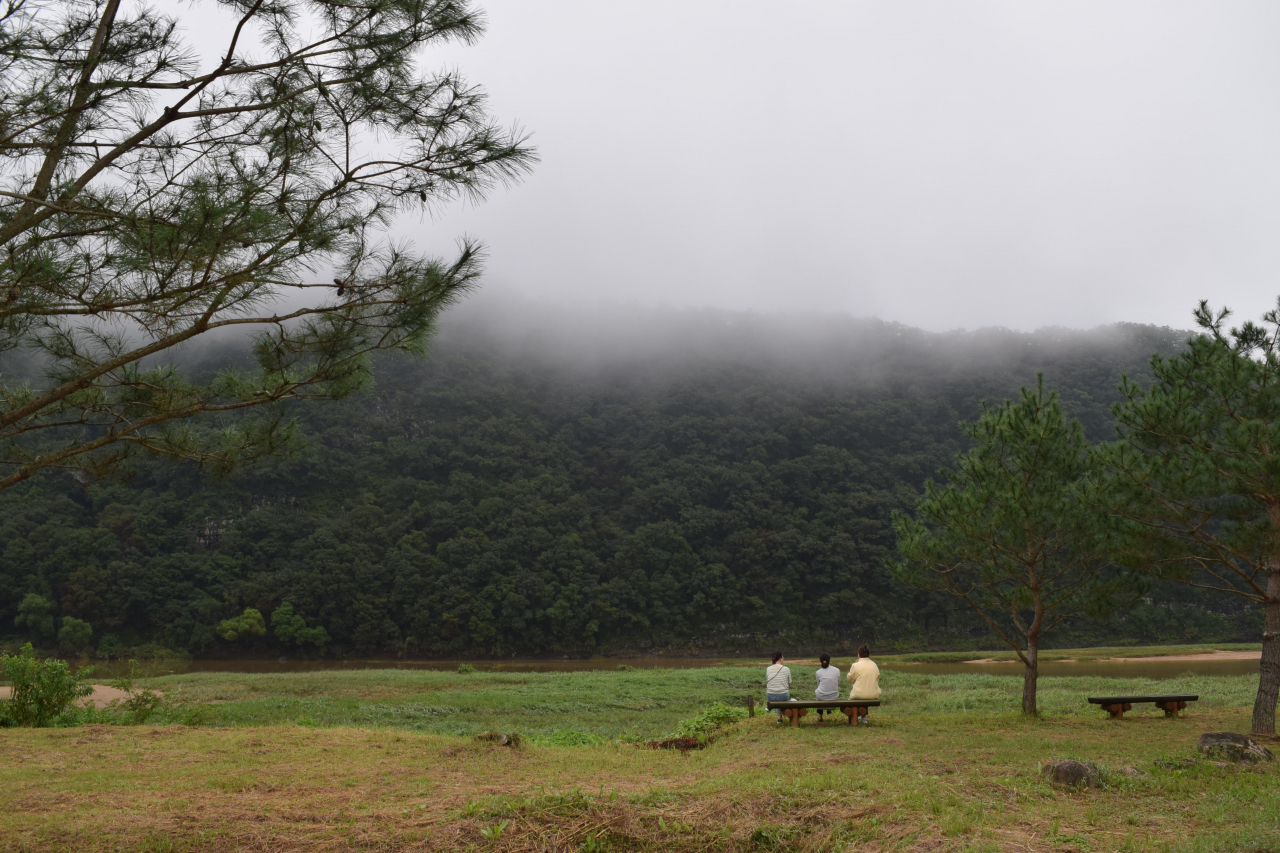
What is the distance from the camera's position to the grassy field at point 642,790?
4.26m

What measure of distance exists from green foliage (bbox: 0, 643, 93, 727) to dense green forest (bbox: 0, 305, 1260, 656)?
20505 mm

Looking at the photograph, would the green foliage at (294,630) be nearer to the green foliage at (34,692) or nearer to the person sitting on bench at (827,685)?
the green foliage at (34,692)

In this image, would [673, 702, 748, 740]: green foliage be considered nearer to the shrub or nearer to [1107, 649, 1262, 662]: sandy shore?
[1107, 649, 1262, 662]: sandy shore

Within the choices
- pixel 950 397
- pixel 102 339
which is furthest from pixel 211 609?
pixel 950 397

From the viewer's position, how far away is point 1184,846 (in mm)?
3891

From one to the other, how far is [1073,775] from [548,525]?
50850mm

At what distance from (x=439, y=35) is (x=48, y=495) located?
2204 inches

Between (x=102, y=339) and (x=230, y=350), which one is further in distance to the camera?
(x=230, y=350)

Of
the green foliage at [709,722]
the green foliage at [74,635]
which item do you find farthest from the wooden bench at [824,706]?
the green foliage at [74,635]

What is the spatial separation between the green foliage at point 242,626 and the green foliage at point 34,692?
35.3 metres

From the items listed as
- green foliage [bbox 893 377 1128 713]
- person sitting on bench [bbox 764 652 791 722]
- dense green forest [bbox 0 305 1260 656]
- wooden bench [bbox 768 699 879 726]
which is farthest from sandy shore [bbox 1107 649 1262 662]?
person sitting on bench [bbox 764 652 791 722]

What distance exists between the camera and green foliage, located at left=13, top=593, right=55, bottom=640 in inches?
1638

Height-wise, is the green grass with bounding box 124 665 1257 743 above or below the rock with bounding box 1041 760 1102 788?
below

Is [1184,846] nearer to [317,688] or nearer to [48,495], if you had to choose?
[317,688]
